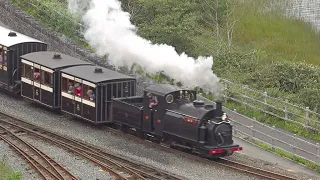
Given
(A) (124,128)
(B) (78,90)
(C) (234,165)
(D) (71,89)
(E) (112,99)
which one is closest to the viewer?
(C) (234,165)

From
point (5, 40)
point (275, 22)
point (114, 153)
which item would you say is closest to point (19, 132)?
point (114, 153)

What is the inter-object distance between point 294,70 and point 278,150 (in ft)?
17.4

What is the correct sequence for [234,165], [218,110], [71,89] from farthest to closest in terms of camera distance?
1. [71,89]
2. [234,165]
3. [218,110]

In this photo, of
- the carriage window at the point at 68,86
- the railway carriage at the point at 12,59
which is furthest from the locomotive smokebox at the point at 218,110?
→ the railway carriage at the point at 12,59

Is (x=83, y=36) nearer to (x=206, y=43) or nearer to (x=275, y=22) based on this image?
(x=206, y=43)

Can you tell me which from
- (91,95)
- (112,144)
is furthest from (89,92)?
(112,144)

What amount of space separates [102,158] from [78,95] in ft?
15.8

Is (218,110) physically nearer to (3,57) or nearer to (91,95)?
(91,95)

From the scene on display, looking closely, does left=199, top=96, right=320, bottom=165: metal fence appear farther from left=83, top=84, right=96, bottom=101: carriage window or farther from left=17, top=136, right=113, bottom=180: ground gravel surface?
left=17, top=136, right=113, bottom=180: ground gravel surface

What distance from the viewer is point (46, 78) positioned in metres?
27.5

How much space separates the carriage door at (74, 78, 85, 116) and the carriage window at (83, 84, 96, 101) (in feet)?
0.70

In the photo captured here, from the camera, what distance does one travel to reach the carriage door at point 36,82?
27.8m

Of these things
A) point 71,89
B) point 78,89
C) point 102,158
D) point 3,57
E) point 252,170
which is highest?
point 3,57

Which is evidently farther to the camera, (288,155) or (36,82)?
(36,82)
